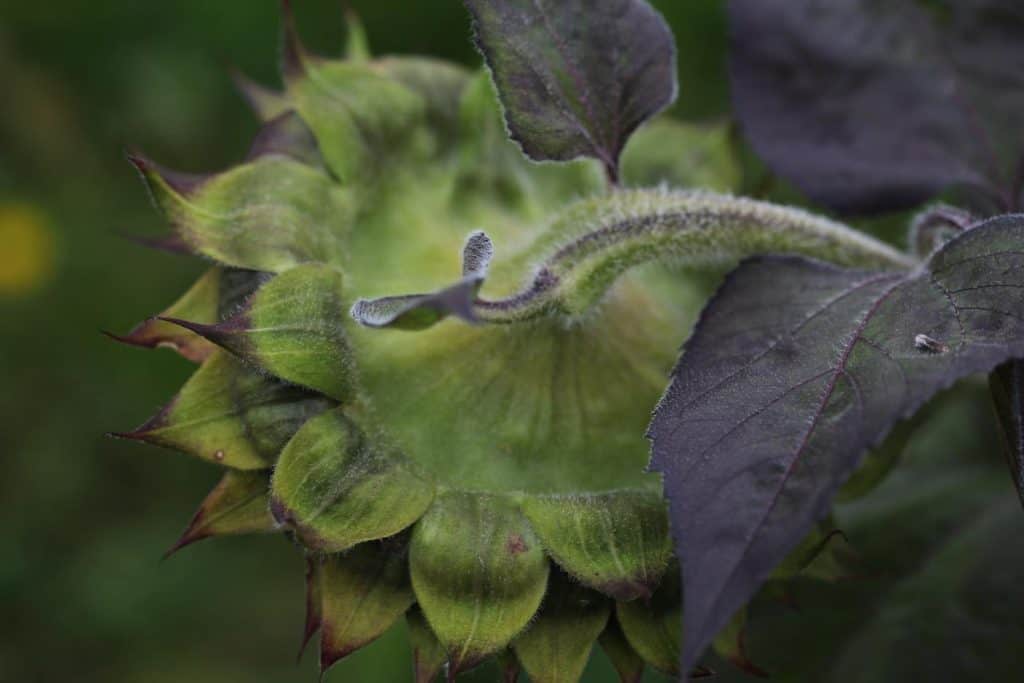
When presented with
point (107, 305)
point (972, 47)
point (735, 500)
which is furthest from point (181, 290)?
point (735, 500)

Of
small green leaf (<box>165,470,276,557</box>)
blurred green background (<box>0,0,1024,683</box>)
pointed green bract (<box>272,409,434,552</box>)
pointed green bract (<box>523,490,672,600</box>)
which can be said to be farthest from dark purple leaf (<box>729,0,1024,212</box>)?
blurred green background (<box>0,0,1024,683</box>)

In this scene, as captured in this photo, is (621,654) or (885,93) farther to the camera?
(885,93)

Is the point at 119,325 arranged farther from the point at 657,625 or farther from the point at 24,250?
the point at 657,625

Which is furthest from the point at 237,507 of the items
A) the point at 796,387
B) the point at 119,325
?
the point at 119,325

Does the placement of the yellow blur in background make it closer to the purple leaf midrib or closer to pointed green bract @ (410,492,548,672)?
pointed green bract @ (410,492,548,672)

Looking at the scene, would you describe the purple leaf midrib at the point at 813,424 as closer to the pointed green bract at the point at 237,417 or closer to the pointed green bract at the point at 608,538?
the pointed green bract at the point at 608,538
